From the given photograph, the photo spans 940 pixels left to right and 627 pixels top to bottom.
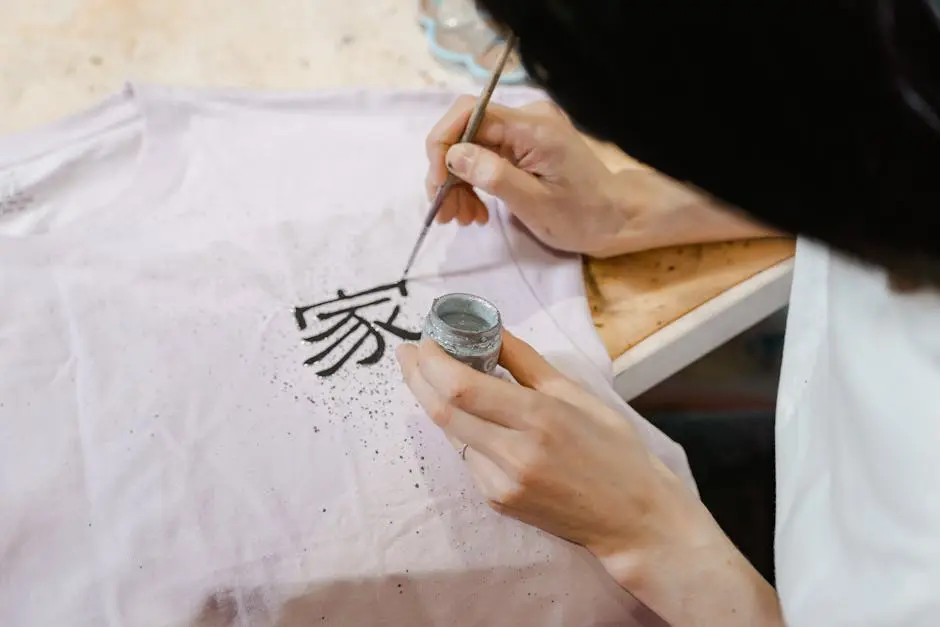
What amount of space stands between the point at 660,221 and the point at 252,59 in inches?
22.2

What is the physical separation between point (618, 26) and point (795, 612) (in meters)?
0.43

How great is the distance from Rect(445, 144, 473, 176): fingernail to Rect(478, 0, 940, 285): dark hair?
44cm

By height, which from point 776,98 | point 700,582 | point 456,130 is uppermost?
point 776,98

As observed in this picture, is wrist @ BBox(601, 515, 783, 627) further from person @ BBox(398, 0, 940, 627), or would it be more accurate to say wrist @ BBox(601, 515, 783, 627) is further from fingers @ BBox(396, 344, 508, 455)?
fingers @ BBox(396, 344, 508, 455)

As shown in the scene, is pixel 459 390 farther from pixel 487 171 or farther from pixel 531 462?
pixel 487 171

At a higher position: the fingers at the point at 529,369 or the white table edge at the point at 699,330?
the fingers at the point at 529,369

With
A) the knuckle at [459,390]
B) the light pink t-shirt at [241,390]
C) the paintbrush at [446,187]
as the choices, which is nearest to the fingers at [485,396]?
the knuckle at [459,390]

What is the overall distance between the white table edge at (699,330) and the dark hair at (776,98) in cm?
45

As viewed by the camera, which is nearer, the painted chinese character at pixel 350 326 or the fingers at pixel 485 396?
the fingers at pixel 485 396

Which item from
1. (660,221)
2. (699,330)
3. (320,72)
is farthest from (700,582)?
(320,72)

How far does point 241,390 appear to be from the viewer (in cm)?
68

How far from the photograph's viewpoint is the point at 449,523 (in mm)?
646

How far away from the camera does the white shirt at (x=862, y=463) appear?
45cm

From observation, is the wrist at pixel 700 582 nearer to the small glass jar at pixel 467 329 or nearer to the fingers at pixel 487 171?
the small glass jar at pixel 467 329
